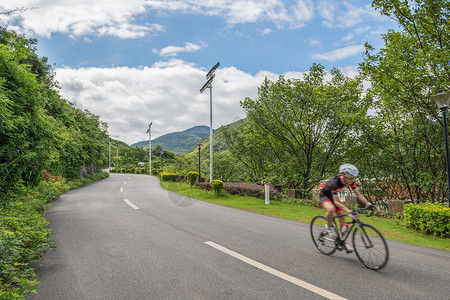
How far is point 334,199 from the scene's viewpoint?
4.90 meters

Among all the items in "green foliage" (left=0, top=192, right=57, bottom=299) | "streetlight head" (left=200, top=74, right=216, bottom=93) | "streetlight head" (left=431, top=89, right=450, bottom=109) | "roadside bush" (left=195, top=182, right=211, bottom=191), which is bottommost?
"roadside bush" (left=195, top=182, right=211, bottom=191)

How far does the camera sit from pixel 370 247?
4355 mm

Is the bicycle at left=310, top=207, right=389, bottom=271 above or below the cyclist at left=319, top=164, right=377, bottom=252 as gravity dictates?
below

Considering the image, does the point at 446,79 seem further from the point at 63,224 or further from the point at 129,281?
the point at 63,224

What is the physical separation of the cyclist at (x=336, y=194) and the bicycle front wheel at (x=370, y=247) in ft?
0.72

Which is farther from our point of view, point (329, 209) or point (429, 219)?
point (429, 219)

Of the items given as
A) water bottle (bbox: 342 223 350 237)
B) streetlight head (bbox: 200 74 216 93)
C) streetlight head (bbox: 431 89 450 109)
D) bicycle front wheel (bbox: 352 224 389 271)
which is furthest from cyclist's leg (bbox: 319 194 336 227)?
streetlight head (bbox: 200 74 216 93)

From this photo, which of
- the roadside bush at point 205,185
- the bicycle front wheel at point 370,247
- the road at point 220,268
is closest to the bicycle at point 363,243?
the bicycle front wheel at point 370,247

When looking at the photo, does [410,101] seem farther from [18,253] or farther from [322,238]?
[18,253]

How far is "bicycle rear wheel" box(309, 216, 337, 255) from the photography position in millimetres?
5020

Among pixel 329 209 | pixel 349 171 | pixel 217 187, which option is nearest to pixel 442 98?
pixel 349 171

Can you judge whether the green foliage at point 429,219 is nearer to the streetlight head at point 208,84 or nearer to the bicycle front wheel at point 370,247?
the bicycle front wheel at point 370,247

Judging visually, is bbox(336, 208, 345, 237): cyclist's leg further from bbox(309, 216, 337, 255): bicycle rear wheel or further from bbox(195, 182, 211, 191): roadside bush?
bbox(195, 182, 211, 191): roadside bush

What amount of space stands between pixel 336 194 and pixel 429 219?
4015 mm
